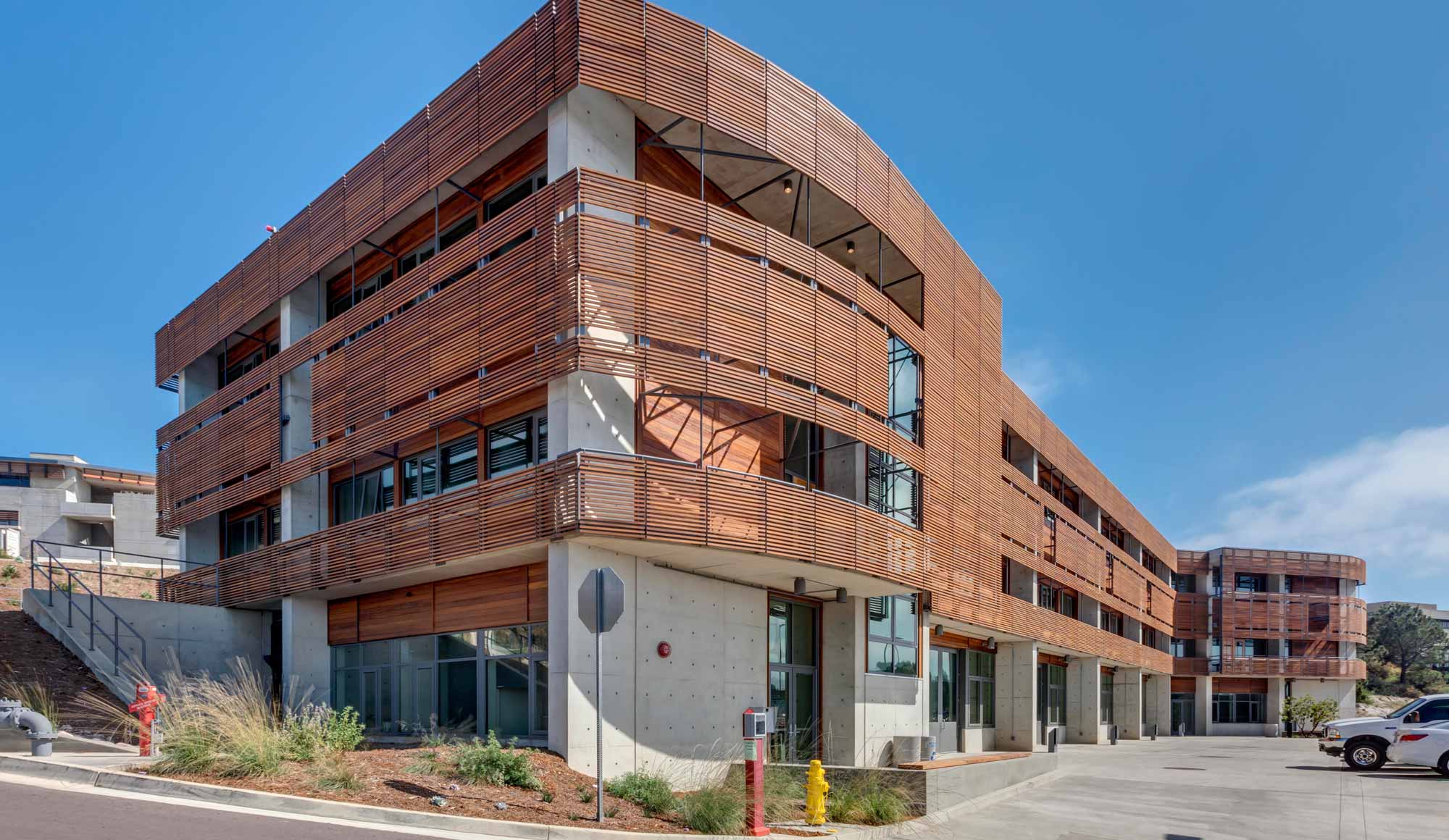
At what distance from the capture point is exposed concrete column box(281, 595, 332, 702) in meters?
23.0

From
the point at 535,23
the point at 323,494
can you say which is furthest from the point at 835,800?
the point at 323,494

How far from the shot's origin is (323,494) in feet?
77.0

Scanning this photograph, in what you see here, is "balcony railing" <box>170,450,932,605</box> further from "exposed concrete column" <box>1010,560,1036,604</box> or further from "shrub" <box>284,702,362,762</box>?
"exposed concrete column" <box>1010,560,1036,604</box>

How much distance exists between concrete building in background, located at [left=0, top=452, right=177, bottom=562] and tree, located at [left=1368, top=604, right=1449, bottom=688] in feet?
361

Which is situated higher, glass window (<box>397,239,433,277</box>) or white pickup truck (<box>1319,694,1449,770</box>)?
glass window (<box>397,239,433,277</box>)

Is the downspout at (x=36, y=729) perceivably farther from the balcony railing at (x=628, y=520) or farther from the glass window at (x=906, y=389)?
the glass window at (x=906, y=389)

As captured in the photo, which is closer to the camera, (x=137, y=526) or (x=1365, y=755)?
(x=1365, y=755)

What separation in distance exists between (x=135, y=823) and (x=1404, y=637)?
4673 inches

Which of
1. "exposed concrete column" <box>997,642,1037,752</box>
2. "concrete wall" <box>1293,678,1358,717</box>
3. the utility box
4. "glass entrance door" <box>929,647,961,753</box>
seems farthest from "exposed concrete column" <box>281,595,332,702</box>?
"concrete wall" <box>1293,678,1358,717</box>

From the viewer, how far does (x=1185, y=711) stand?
213 ft

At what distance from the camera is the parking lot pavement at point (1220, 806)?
14.4 metres

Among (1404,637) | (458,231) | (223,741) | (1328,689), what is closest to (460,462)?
(458,231)

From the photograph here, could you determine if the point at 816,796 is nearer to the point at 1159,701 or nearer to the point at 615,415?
the point at 615,415

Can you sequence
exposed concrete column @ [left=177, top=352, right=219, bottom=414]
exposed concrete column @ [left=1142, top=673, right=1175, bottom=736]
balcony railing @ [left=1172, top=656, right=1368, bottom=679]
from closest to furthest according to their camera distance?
exposed concrete column @ [left=177, top=352, right=219, bottom=414], exposed concrete column @ [left=1142, top=673, right=1175, bottom=736], balcony railing @ [left=1172, top=656, right=1368, bottom=679]
